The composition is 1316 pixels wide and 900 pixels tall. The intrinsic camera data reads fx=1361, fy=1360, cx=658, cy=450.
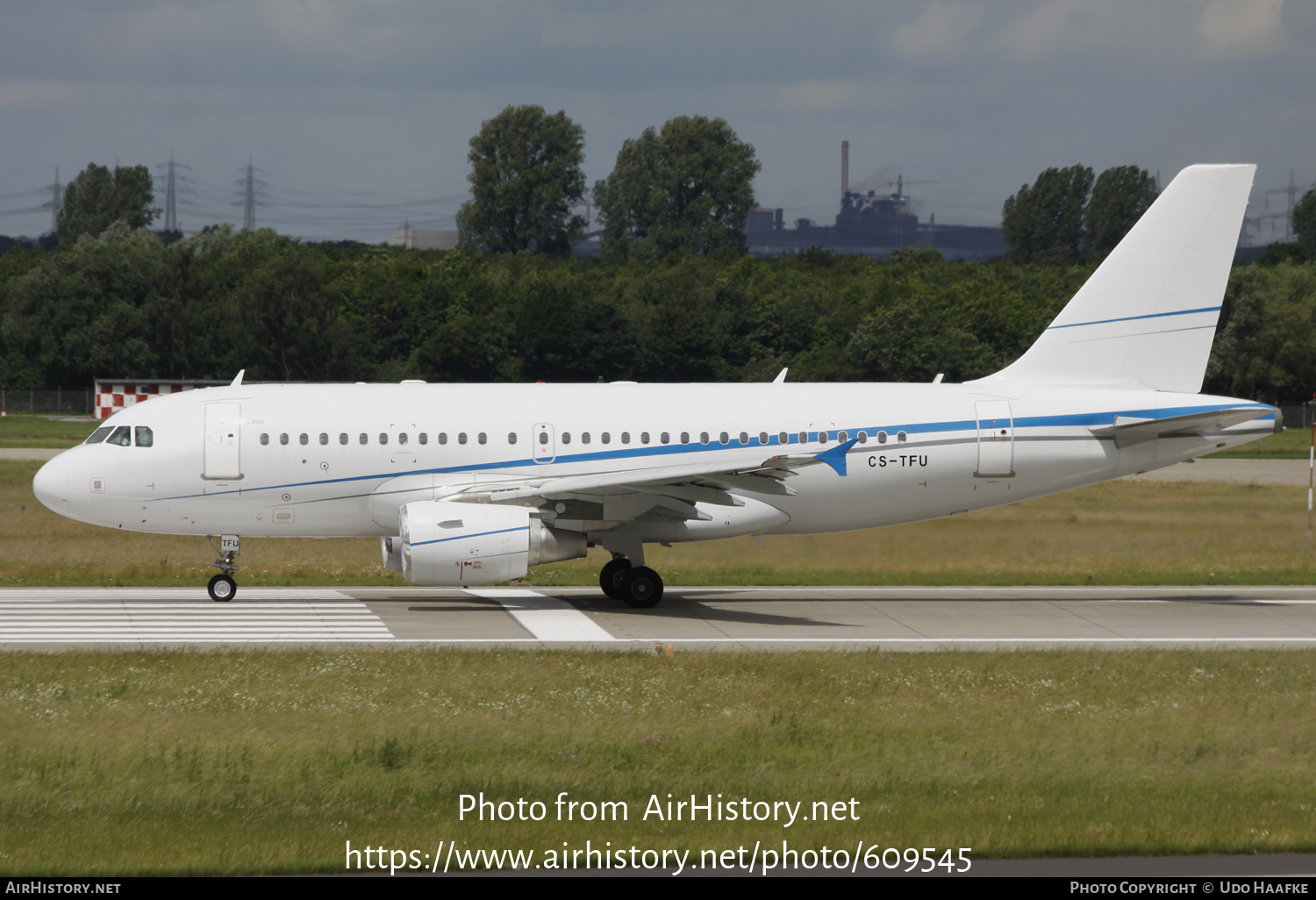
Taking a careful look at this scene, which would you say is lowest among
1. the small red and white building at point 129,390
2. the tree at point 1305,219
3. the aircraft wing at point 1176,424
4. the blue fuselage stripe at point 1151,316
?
the small red and white building at point 129,390

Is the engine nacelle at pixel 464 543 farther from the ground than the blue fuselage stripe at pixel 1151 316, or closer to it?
closer to it

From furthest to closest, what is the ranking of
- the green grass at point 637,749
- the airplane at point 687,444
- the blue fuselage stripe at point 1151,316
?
the blue fuselage stripe at point 1151,316, the airplane at point 687,444, the green grass at point 637,749

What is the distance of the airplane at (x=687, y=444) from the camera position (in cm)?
2505

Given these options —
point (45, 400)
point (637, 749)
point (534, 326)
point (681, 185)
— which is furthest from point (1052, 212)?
point (637, 749)

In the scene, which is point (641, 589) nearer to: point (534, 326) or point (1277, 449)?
point (1277, 449)

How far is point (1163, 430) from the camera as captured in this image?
26.5 meters

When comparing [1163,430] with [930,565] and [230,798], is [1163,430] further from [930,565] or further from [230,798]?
[230,798]

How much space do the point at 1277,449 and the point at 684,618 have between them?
54.0m

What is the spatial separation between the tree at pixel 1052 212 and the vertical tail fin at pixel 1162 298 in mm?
Result: 154926

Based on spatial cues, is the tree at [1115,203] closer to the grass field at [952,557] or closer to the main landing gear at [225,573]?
the grass field at [952,557]

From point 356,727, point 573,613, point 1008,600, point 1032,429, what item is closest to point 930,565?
point 1008,600

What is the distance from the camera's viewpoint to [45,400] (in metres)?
93.4

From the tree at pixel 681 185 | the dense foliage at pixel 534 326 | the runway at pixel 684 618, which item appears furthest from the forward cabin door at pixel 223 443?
the tree at pixel 681 185

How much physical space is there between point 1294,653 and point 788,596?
1031 cm
